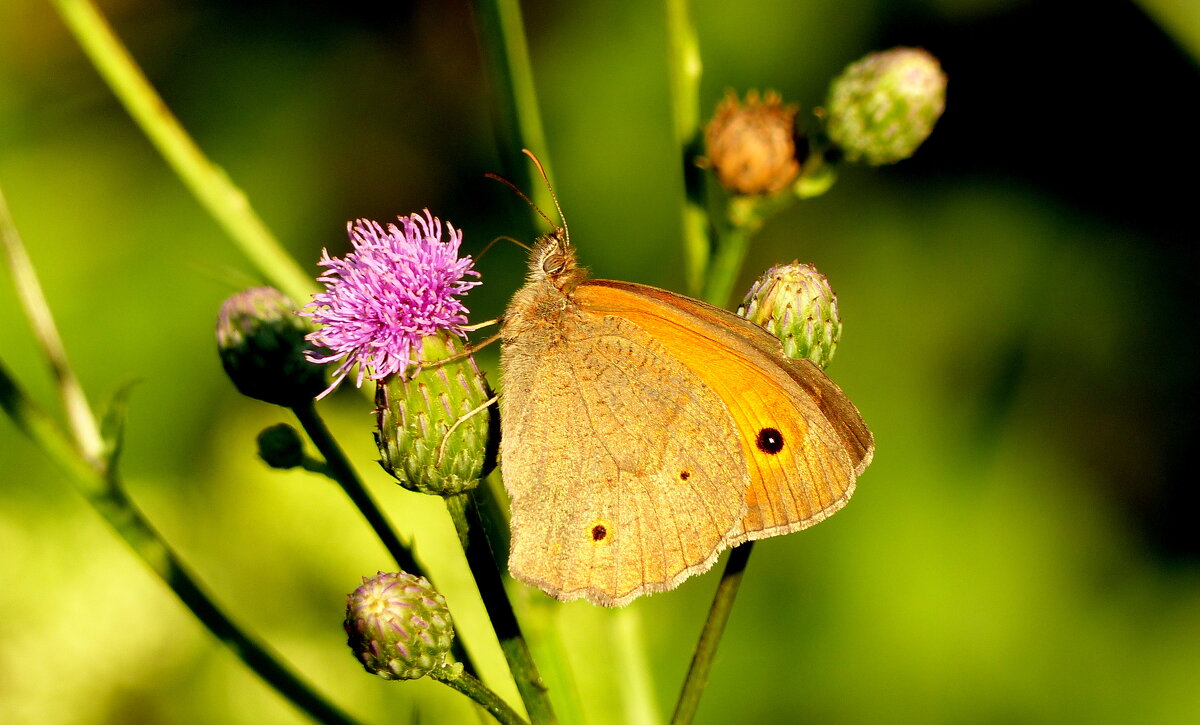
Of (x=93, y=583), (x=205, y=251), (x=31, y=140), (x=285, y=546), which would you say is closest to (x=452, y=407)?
(x=285, y=546)

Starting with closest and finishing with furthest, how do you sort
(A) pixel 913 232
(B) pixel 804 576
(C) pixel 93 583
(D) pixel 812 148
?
(D) pixel 812 148
(C) pixel 93 583
(B) pixel 804 576
(A) pixel 913 232

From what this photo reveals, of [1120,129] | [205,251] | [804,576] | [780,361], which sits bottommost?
[804,576]

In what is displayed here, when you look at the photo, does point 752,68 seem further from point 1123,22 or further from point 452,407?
point 452,407

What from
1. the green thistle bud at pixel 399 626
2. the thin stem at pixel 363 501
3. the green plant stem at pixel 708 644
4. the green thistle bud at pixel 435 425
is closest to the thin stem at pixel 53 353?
the thin stem at pixel 363 501

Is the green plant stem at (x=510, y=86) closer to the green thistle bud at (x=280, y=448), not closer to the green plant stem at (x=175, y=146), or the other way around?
the green plant stem at (x=175, y=146)

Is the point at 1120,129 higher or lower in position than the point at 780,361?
lower

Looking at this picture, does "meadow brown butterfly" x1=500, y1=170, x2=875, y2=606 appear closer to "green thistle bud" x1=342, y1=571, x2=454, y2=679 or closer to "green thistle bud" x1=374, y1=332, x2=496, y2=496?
"green thistle bud" x1=374, y1=332, x2=496, y2=496
